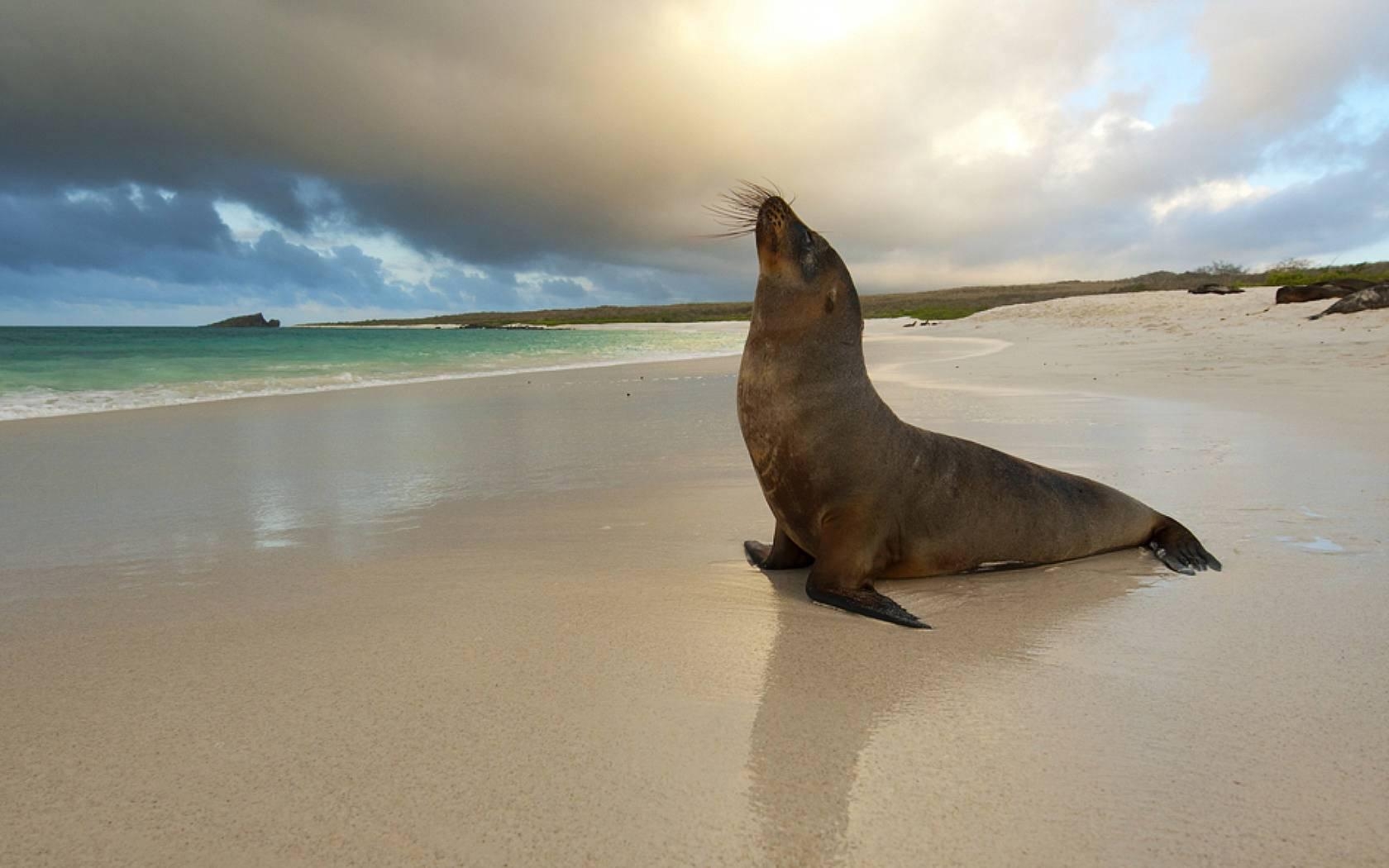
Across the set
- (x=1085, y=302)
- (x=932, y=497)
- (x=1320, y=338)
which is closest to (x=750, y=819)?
(x=932, y=497)

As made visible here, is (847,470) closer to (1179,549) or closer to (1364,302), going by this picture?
(1179,549)

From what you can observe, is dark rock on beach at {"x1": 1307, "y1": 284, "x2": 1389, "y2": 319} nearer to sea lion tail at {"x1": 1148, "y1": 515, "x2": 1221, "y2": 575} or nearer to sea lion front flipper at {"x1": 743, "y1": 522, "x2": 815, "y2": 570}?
sea lion tail at {"x1": 1148, "y1": 515, "x2": 1221, "y2": 575}

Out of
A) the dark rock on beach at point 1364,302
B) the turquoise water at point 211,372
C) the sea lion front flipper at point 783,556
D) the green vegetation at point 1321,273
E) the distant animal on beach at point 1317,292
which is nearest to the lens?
the sea lion front flipper at point 783,556

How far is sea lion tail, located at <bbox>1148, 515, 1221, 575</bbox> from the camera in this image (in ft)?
10.9

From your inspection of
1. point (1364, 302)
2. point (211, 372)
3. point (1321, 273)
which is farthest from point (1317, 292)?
point (211, 372)

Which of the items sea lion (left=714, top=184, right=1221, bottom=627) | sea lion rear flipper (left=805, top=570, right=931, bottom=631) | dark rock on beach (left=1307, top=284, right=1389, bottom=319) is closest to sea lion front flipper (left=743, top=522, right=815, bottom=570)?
sea lion (left=714, top=184, right=1221, bottom=627)

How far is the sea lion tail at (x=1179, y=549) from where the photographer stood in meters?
3.32

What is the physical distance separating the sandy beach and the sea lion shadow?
1cm

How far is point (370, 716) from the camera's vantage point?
6.50 ft

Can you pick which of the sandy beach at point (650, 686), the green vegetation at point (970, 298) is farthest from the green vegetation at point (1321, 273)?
the sandy beach at point (650, 686)

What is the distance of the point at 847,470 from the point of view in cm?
319

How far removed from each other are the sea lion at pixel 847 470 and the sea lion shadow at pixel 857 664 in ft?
0.42

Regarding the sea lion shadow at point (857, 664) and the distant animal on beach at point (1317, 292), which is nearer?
the sea lion shadow at point (857, 664)

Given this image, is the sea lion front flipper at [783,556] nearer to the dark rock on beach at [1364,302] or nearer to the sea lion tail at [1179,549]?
the sea lion tail at [1179,549]
